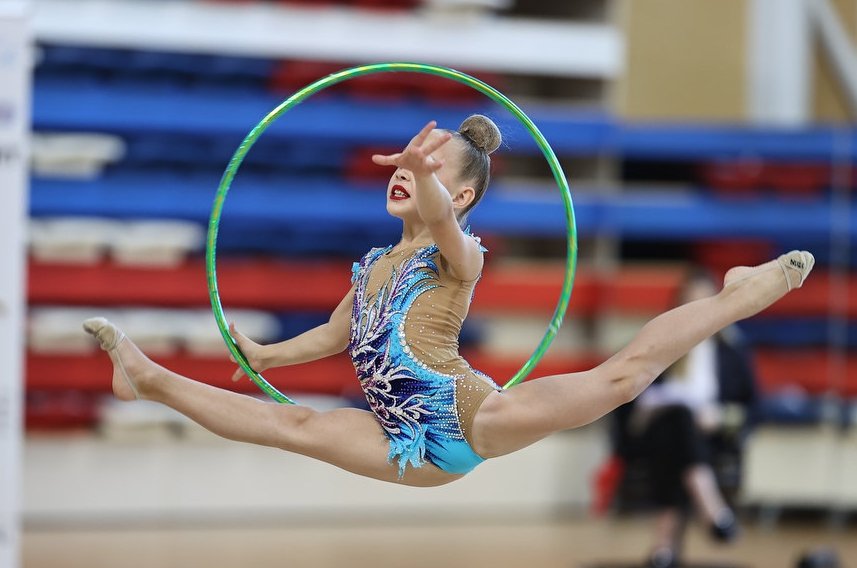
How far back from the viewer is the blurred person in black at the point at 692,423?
6.04 meters

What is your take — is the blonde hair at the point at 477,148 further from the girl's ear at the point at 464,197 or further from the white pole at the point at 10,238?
the white pole at the point at 10,238

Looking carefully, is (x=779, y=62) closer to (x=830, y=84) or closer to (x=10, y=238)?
(x=830, y=84)

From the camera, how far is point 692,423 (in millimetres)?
6047

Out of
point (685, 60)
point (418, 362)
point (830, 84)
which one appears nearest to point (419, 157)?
point (418, 362)

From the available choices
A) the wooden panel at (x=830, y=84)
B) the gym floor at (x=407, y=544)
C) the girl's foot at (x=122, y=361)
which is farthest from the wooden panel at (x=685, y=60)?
the girl's foot at (x=122, y=361)

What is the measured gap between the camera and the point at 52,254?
694 centimetres

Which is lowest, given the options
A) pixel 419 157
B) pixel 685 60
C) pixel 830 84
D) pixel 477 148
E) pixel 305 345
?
pixel 305 345

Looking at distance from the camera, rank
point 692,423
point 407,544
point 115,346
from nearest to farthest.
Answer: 1. point 115,346
2. point 692,423
3. point 407,544

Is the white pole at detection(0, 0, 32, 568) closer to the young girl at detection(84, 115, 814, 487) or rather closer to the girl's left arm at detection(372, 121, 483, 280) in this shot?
the young girl at detection(84, 115, 814, 487)

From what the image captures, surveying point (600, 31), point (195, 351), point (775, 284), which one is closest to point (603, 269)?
point (600, 31)

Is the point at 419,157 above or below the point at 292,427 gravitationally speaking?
above

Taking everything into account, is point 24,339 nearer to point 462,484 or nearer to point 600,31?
point 462,484

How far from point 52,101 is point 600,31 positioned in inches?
114

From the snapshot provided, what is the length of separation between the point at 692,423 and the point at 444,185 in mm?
3538
